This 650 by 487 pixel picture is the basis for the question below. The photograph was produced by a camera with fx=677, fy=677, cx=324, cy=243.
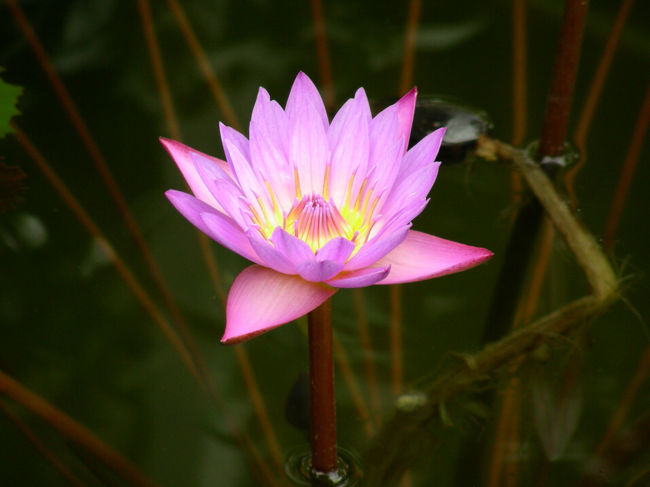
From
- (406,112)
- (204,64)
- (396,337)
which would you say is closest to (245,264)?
(396,337)

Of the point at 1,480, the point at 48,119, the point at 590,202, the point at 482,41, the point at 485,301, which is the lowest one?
the point at 1,480

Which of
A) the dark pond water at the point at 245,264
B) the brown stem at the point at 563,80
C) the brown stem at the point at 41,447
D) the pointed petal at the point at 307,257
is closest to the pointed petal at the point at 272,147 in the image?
the pointed petal at the point at 307,257

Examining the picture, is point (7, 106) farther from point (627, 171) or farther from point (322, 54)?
point (627, 171)

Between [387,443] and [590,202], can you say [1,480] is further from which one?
[590,202]

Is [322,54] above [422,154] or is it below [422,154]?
above

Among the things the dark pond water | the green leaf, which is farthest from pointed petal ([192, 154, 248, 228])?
the green leaf

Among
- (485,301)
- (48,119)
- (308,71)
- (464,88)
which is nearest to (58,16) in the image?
(48,119)

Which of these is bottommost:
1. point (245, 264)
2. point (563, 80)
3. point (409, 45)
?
point (245, 264)
